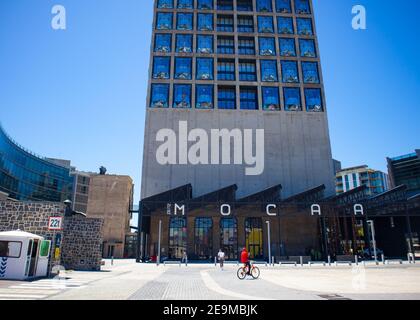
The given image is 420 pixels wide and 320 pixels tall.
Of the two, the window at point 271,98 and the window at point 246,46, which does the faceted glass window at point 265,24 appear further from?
the window at point 271,98

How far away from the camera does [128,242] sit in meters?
70.6

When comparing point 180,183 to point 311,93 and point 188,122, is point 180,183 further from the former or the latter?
point 311,93

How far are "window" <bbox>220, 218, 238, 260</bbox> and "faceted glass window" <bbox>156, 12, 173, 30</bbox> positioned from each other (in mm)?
40465

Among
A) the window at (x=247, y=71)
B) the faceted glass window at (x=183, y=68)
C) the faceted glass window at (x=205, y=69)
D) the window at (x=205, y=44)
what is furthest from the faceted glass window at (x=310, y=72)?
the faceted glass window at (x=183, y=68)

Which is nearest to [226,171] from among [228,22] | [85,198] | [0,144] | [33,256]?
[228,22]

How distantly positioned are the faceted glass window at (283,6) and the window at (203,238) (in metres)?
48.5

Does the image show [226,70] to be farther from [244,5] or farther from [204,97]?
[244,5]

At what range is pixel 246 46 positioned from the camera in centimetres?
6178

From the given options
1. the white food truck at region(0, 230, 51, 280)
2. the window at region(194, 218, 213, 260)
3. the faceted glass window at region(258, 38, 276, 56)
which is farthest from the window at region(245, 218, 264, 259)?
the white food truck at region(0, 230, 51, 280)

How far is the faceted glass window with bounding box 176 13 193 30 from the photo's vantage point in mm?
60381

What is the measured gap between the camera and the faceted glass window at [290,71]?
194 feet

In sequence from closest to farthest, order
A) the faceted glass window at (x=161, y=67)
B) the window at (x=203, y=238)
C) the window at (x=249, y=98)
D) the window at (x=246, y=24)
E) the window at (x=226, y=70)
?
the window at (x=203, y=238)
the faceted glass window at (x=161, y=67)
the window at (x=249, y=98)
the window at (x=226, y=70)
the window at (x=246, y=24)

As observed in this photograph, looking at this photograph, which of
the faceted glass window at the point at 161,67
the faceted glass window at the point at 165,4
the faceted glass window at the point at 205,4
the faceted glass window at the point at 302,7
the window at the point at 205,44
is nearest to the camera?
the faceted glass window at the point at 161,67

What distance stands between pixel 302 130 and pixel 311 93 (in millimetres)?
8653
